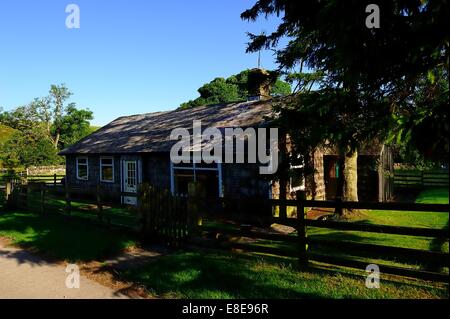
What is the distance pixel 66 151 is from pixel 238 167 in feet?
44.1

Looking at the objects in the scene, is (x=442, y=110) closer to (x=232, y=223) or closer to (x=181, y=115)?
(x=232, y=223)

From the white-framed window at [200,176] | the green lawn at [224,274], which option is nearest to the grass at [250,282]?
the green lawn at [224,274]

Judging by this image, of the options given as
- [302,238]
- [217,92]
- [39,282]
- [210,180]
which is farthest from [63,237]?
[217,92]

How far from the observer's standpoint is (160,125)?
65.2ft

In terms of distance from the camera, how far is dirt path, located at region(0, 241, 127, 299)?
6.06 metres

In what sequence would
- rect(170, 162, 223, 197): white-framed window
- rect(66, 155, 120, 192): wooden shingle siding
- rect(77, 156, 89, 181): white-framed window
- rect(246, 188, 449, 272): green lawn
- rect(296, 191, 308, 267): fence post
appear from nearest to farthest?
rect(296, 191, 308, 267): fence post → rect(246, 188, 449, 272): green lawn → rect(170, 162, 223, 197): white-framed window → rect(66, 155, 120, 192): wooden shingle siding → rect(77, 156, 89, 181): white-framed window

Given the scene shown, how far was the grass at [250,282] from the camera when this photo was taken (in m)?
5.61

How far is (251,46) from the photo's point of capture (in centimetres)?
1136

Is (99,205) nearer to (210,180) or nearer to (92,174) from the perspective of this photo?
(210,180)

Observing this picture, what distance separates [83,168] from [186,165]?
30.9 ft

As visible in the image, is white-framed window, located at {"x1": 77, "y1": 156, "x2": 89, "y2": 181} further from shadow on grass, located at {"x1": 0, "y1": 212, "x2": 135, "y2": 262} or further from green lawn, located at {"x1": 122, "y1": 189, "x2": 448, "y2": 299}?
green lawn, located at {"x1": 122, "y1": 189, "x2": 448, "y2": 299}

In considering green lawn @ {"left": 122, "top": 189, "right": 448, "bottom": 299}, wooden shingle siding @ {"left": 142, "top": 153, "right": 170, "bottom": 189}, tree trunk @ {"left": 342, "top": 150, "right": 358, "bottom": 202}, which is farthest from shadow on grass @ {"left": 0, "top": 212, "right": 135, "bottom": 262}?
tree trunk @ {"left": 342, "top": 150, "right": 358, "bottom": 202}
